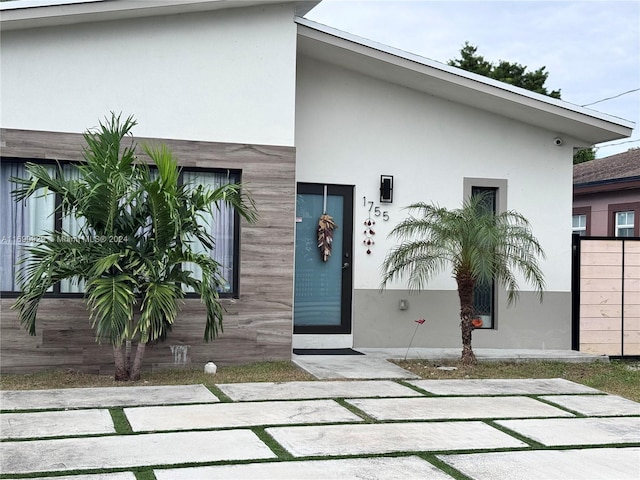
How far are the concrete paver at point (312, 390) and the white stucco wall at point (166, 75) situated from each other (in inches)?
114

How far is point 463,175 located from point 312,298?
8.88ft

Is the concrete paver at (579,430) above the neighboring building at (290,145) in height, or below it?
below

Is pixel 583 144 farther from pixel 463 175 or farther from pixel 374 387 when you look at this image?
pixel 374 387

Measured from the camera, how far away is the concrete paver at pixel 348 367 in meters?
8.71

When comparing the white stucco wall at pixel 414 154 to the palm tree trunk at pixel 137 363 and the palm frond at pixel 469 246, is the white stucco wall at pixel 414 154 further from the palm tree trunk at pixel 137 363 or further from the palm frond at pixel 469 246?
the palm tree trunk at pixel 137 363

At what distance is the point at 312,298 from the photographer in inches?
422

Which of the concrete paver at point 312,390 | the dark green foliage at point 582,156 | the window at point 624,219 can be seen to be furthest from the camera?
the dark green foliage at point 582,156

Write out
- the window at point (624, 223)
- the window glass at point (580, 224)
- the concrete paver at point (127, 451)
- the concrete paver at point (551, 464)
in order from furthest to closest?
1. the window glass at point (580, 224)
2. the window at point (624, 223)
3. the concrete paver at point (551, 464)
4. the concrete paver at point (127, 451)

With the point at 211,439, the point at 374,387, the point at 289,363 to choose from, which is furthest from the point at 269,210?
the point at 211,439

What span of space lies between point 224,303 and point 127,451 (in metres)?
3.83

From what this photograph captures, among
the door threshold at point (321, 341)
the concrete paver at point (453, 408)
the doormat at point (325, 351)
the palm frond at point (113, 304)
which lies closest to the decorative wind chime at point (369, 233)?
the door threshold at point (321, 341)

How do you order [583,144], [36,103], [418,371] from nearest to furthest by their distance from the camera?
[36,103] → [418,371] → [583,144]

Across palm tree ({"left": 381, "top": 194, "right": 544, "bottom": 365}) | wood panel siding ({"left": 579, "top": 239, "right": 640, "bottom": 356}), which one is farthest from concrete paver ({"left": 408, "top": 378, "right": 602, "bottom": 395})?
wood panel siding ({"left": 579, "top": 239, "right": 640, "bottom": 356})

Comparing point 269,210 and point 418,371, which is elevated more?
point 269,210
